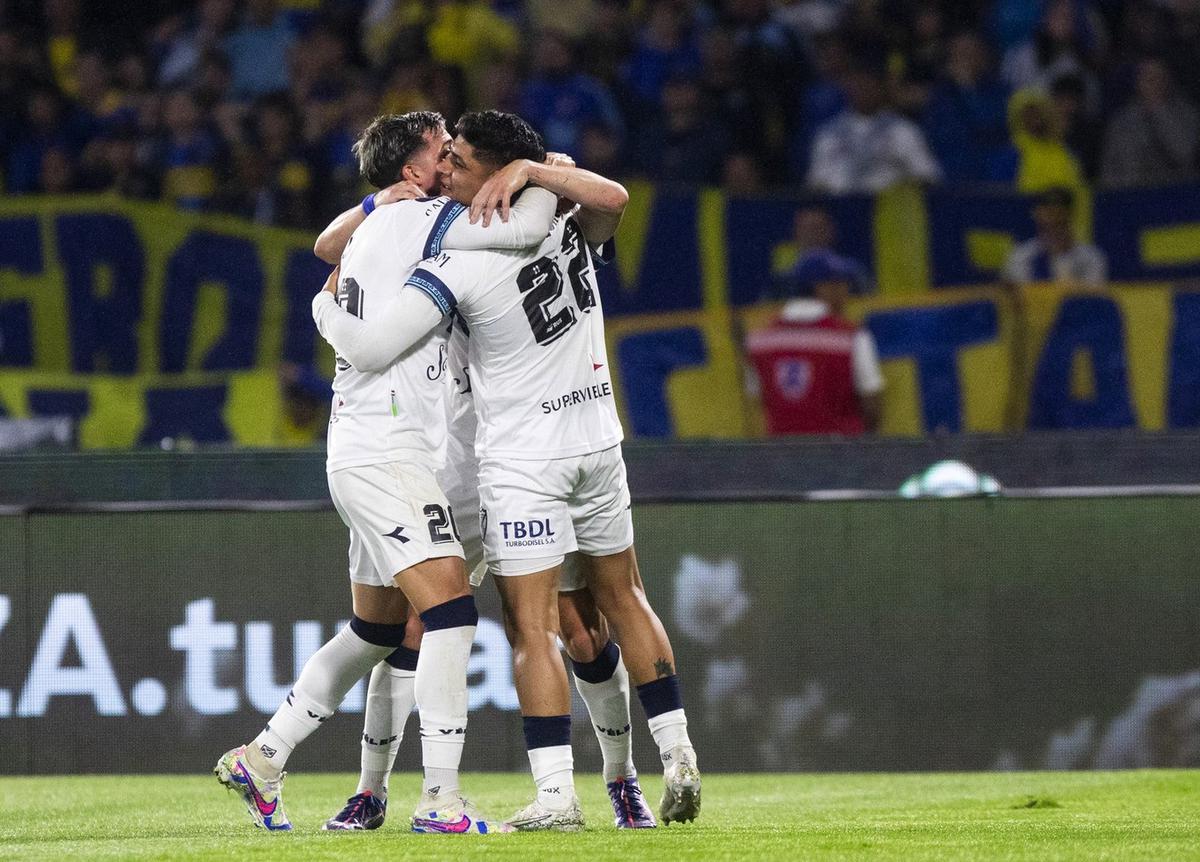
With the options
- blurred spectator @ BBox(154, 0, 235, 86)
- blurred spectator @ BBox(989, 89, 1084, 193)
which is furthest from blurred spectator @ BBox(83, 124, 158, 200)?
blurred spectator @ BBox(989, 89, 1084, 193)

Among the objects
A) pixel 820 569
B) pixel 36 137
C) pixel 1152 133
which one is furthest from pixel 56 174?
pixel 1152 133

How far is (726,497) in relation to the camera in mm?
8523

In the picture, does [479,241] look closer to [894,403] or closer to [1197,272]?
[894,403]

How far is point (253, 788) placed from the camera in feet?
19.1

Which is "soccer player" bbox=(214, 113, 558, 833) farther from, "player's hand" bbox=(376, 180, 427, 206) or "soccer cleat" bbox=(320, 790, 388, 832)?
"soccer cleat" bbox=(320, 790, 388, 832)

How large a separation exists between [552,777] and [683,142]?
23.8 ft

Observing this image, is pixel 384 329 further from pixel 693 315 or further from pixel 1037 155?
pixel 1037 155

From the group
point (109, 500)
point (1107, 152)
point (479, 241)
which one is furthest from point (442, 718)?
point (1107, 152)

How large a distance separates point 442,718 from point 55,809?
2.12 m

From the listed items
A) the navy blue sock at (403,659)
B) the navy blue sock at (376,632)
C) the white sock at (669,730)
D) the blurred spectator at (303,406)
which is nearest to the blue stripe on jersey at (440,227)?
the navy blue sock at (376,632)

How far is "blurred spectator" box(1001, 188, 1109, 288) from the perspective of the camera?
1044 centimetres

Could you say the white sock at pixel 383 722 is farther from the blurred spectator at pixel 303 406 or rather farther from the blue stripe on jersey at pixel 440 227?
the blurred spectator at pixel 303 406

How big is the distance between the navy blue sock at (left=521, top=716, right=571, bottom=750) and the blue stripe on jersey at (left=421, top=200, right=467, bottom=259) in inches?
53.6

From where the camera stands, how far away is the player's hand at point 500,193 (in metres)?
5.44
